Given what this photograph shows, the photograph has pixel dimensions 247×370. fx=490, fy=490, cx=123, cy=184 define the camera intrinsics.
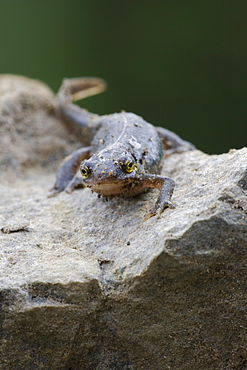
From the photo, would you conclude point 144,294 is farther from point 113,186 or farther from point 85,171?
point 85,171

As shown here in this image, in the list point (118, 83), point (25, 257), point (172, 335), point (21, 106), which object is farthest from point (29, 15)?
point (172, 335)

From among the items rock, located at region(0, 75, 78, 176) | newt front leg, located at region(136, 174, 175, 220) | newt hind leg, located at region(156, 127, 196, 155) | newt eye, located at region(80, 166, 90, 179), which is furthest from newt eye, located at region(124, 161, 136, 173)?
rock, located at region(0, 75, 78, 176)

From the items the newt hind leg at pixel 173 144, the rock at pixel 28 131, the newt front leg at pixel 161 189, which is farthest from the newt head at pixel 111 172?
the rock at pixel 28 131

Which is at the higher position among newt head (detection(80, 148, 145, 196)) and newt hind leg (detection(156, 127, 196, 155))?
newt head (detection(80, 148, 145, 196))

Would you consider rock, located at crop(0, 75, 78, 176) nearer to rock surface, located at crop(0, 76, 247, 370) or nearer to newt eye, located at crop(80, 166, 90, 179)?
newt eye, located at crop(80, 166, 90, 179)

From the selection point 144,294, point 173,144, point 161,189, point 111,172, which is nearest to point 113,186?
point 111,172

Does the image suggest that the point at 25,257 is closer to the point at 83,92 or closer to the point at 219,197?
the point at 219,197

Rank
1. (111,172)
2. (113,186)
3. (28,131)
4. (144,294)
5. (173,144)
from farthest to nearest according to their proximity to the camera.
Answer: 1. (28,131)
2. (173,144)
3. (113,186)
4. (111,172)
5. (144,294)

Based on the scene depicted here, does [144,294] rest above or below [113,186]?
below
